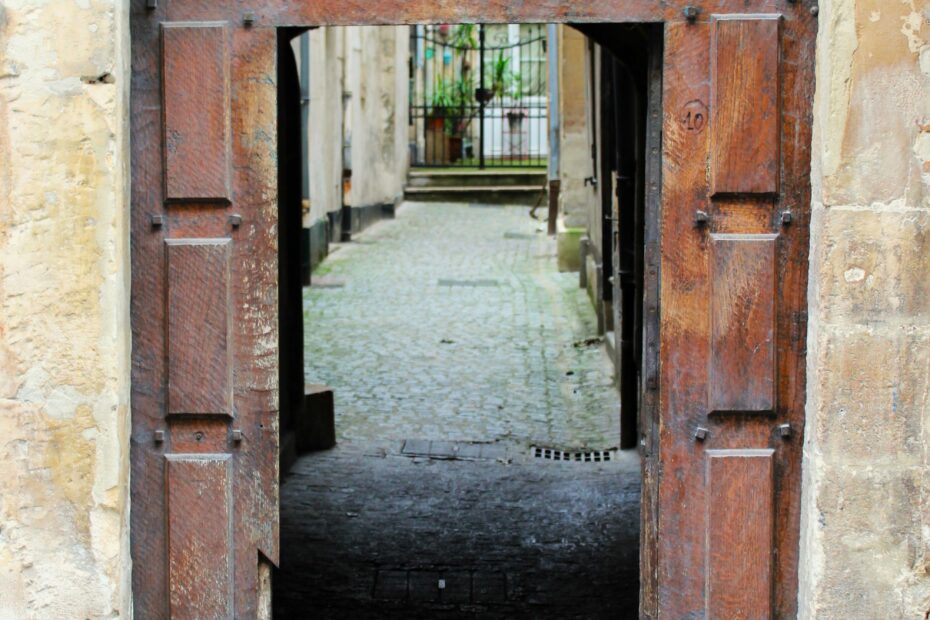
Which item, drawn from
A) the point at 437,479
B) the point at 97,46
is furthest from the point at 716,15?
the point at 437,479

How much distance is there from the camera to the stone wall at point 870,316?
144 inches

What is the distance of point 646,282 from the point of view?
4062 mm

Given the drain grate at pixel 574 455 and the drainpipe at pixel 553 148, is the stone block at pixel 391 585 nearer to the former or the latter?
the drain grate at pixel 574 455

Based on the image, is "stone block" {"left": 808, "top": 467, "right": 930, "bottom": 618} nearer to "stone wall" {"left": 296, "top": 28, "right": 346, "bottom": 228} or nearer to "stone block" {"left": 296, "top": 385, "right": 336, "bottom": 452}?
"stone block" {"left": 296, "top": 385, "right": 336, "bottom": 452}

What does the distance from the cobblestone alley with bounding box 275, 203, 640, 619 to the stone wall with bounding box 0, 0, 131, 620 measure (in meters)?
1.64

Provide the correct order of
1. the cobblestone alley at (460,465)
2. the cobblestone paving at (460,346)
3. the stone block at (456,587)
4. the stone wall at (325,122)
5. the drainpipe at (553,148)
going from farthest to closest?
the drainpipe at (553,148)
the stone wall at (325,122)
the cobblestone paving at (460,346)
the cobblestone alley at (460,465)
the stone block at (456,587)

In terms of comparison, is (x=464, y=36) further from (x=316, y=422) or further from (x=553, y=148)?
(x=316, y=422)

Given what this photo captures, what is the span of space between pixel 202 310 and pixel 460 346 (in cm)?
690

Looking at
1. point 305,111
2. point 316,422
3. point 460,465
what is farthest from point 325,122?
point 460,465

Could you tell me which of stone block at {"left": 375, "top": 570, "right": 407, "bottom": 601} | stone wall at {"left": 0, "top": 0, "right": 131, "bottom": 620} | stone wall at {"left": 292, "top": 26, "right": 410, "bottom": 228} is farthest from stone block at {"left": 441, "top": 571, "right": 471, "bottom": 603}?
stone wall at {"left": 292, "top": 26, "right": 410, "bottom": 228}

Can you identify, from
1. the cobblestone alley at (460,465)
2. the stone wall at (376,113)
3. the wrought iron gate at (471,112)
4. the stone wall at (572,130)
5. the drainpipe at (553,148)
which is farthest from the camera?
the wrought iron gate at (471,112)

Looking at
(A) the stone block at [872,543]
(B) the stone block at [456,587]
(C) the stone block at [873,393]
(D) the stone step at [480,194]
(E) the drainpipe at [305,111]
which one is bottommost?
(B) the stone block at [456,587]

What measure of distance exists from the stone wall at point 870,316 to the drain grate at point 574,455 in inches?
152

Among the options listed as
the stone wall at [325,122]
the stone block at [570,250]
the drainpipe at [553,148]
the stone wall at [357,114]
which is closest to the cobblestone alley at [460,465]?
the stone block at [570,250]
